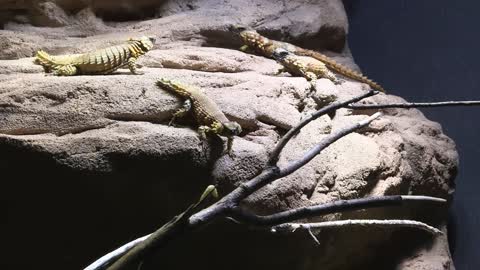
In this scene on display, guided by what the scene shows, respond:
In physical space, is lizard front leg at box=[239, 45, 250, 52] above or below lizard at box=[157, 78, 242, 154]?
below

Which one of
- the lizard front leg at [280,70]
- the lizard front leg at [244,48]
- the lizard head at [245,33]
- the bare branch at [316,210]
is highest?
the bare branch at [316,210]

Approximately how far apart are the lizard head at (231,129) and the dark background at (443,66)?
2.46 meters

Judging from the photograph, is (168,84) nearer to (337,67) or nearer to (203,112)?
(203,112)

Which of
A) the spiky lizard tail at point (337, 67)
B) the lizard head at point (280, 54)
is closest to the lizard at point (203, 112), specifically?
the lizard head at point (280, 54)

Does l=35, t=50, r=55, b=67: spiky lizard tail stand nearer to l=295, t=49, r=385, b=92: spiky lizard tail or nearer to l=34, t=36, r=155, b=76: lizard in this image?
l=34, t=36, r=155, b=76: lizard

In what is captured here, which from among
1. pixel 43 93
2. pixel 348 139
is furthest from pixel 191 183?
pixel 348 139

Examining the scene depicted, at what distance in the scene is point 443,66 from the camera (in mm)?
4762

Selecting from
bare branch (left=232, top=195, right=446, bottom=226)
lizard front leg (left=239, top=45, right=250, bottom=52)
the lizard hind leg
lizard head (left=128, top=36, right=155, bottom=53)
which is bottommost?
lizard front leg (left=239, top=45, right=250, bottom=52)

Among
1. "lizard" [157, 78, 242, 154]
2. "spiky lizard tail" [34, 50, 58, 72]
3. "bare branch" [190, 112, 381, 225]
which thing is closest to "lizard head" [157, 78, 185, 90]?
"lizard" [157, 78, 242, 154]

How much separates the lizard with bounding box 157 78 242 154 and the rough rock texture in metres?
0.06

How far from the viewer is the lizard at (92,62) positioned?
3166 mm

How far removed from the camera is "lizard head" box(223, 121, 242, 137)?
2.88 metres

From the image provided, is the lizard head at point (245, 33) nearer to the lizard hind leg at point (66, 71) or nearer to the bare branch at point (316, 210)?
the lizard hind leg at point (66, 71)

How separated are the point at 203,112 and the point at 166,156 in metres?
0.32
